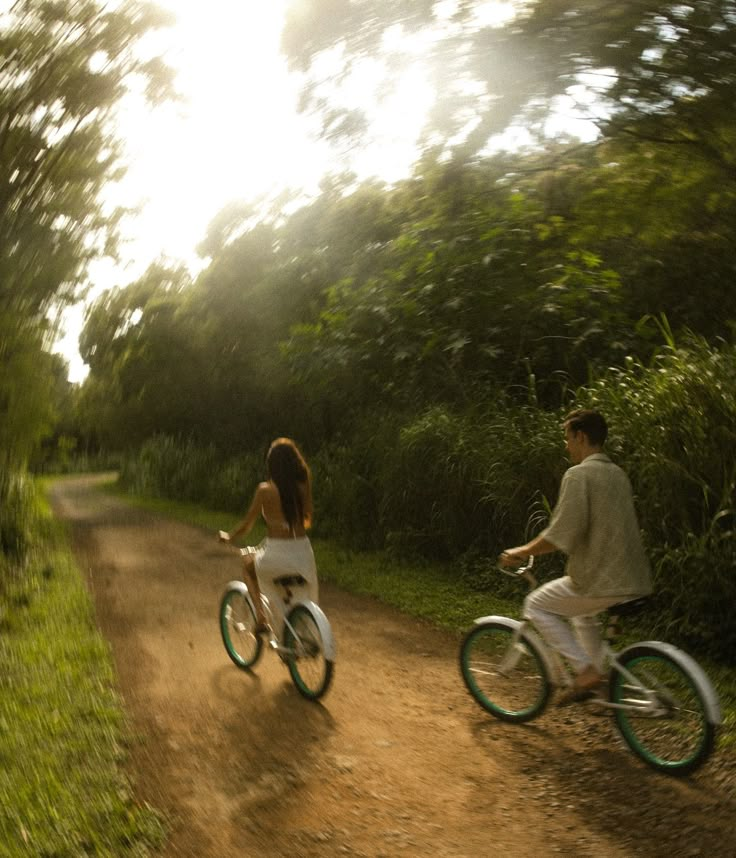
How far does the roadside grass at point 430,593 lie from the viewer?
6.00 meters

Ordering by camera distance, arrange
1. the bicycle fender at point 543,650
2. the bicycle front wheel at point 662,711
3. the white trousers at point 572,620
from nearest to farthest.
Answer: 1. the bicycle front wheel at point 662,711
2. the white trousers at point 572,620
3. the bicycle fender at point 543,650

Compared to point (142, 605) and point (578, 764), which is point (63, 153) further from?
point (578, 764)

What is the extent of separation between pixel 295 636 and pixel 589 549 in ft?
7.32

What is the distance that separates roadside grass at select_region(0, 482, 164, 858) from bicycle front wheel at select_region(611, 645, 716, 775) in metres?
2.56

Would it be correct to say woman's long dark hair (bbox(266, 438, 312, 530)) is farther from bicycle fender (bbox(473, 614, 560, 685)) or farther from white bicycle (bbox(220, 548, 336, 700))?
bicycle fender (bbox(473, 614, 560, 685))

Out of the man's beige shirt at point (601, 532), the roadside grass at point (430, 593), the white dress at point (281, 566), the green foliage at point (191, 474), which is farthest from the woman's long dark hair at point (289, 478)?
the green foliage at point (191, 474)

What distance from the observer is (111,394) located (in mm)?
28266

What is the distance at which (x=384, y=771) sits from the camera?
15.3 feet

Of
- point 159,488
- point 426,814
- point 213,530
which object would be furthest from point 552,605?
point 159,488

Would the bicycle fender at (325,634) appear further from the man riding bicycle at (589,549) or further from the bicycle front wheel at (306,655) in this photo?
the man riding bicycle at (589,549)

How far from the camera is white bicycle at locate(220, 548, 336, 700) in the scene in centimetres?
567

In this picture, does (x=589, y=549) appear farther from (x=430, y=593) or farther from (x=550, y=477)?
(x=430, y=593)

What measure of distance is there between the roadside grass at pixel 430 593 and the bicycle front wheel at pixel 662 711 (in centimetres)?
49

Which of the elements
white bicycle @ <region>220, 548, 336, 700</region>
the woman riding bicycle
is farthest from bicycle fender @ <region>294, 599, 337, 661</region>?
the woman riding bicycle
